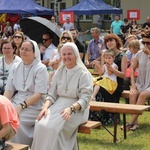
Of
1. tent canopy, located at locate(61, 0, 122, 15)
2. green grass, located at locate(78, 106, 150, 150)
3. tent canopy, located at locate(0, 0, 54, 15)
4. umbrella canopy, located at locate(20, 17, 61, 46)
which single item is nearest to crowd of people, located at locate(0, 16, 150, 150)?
green grass, located at locate(78, 106, 150, 150)

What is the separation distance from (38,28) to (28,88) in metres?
3.65

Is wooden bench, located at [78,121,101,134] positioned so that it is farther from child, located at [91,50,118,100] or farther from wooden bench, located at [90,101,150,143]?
child, located at [91,50,118,100]

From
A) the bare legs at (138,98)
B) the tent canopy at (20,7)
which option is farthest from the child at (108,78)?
the tent canopy at (20,7)

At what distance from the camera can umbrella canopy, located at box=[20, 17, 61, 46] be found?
8.38 meters

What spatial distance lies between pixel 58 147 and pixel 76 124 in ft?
1.22

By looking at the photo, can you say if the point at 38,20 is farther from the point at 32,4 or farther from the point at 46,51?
the point at 32,4

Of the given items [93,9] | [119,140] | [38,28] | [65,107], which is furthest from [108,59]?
[93,9]

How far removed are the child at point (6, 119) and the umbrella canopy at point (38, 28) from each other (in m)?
4.48

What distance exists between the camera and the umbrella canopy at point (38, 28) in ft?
27.5

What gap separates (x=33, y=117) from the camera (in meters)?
5.38

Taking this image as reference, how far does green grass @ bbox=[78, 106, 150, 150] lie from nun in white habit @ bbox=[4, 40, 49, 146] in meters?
0.92

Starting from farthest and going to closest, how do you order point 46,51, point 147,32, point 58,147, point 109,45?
point 46,51 < point 109,45 < point 147,32 < point 58,147

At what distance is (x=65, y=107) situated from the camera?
16.7 ft

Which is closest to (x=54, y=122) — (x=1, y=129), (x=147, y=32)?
(x=1, y=129)
